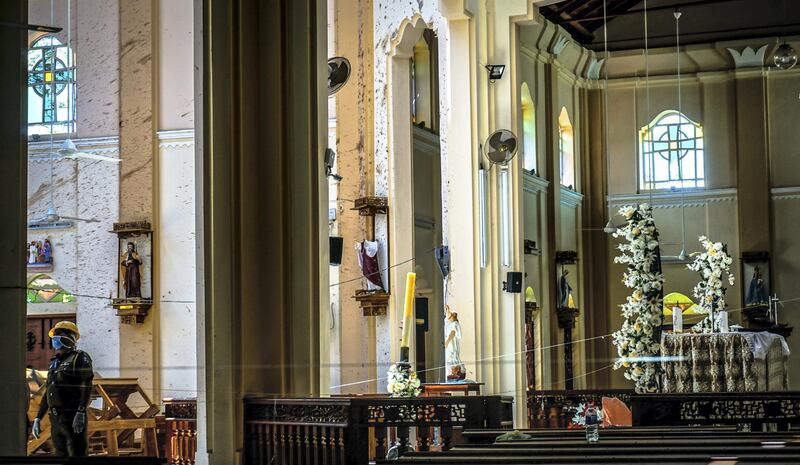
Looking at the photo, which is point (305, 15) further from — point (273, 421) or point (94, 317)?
point (94, 317)

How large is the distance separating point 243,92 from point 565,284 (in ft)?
53.0

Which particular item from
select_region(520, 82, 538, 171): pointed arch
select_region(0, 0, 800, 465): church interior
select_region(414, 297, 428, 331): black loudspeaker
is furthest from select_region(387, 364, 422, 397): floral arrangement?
select_region(520, 82, 538, 171): pointed arch

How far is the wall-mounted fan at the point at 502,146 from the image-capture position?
1546 cm

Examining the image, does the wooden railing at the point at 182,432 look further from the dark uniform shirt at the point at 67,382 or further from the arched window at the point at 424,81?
the arched window at the point at 424,81

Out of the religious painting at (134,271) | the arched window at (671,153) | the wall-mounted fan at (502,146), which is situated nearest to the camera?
the wall-mounted fan at (502,146)

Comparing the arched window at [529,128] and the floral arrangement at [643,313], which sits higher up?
the arched window at [529,128]

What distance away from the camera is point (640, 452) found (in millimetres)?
4855

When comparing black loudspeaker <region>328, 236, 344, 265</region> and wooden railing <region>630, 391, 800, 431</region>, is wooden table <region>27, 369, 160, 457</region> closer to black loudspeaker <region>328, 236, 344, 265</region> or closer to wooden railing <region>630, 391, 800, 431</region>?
wooden railing <region>630, 391, 800, 431</region>

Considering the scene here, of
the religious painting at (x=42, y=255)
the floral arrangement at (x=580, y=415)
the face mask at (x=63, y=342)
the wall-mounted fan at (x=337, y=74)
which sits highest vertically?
the wall-mounted fan at (x=337, y=74)

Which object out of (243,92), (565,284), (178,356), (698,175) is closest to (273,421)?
(243,92)

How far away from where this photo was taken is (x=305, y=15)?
340 inches

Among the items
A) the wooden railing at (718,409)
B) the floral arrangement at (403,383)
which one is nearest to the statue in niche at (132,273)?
the floral arrangement at (403,383)

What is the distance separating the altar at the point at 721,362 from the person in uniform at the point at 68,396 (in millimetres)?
6702

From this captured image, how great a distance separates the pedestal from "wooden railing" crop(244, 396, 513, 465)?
1545 cm
